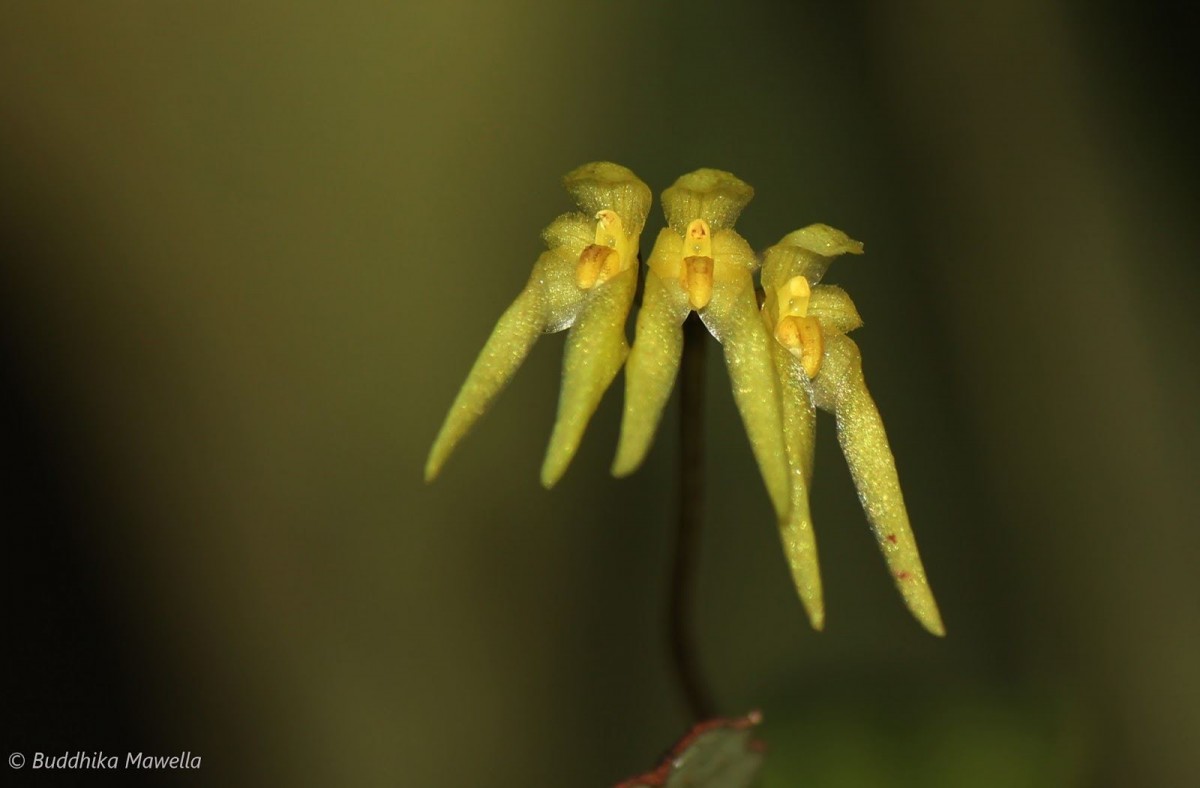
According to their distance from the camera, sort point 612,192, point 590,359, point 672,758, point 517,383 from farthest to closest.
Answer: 1. point 517,383
2. point 612,192
3. point 590,359
4. point 672,758

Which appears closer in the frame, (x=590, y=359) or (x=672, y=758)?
(x=672, y=758)

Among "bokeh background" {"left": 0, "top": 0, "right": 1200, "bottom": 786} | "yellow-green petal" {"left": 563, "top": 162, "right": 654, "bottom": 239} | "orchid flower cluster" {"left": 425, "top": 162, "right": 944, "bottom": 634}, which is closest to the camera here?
"orchid flower cluster" {"left": 425, "top": 162, "right": 944, "bottom": 634}

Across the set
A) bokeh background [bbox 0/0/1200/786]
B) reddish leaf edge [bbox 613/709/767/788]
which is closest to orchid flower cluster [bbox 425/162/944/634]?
reddish leaf edge [bbox 613/709/767/788]

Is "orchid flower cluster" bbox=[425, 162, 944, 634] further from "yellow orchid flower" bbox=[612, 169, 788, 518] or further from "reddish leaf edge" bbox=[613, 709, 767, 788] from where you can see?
"reddish leaf edge" bbox=[613, 709, 767, 788]

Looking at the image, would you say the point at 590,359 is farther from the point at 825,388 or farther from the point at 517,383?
the point at 517,383

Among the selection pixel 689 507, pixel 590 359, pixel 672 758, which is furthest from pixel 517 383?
pixel 672 758

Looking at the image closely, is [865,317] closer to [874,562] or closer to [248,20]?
[874,562]
